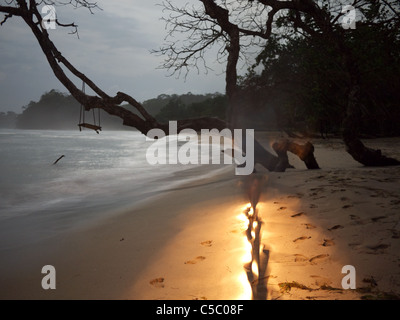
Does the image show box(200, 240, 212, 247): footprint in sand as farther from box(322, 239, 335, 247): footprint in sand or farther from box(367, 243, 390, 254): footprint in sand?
box(367, 243, 390, 254): footprint in sand

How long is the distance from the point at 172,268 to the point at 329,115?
64.4ft

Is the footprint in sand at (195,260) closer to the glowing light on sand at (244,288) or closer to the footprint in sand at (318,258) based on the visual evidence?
the glowing light on sand at (244,288)

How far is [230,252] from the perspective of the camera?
2.82 m

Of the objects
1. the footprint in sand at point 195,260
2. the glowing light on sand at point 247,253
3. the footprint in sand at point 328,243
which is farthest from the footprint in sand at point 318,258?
the footprint in sand at point 195,260

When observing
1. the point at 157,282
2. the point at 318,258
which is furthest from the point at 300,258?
the point at 157,282

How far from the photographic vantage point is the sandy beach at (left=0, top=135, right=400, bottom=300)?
2166mm

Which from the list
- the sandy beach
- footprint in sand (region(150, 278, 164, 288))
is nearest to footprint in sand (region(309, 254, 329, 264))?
the sandy beach

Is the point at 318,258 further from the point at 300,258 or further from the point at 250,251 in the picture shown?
the point at 250,251

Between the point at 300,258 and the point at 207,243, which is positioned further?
the point at 207,243

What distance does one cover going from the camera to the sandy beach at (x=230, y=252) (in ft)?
7.11
